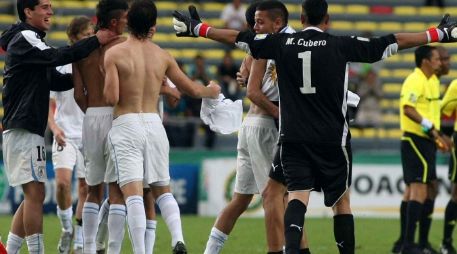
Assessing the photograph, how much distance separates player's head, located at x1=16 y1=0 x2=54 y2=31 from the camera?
10195mm

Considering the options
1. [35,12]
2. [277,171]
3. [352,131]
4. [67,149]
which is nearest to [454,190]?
[277,171]

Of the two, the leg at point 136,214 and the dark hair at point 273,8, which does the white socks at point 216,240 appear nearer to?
the leg at point 136,214

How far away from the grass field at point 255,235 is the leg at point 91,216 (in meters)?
2.15

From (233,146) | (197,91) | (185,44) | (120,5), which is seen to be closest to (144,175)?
(197,91)

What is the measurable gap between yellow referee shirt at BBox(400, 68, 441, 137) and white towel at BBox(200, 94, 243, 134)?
3725 millimetres

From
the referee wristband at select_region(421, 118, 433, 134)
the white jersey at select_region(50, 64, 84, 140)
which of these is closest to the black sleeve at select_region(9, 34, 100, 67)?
the white jersey at select_region(50, 64, 84, 140)

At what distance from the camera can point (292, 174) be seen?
9.64 metres

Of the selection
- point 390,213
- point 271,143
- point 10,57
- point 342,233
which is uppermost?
point 10,57

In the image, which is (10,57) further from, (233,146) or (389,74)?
(389,74)

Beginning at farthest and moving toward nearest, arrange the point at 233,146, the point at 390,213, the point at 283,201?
the point at 233,146 < the point at 390,213 < the point at 283,201

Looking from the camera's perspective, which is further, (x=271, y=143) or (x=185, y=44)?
(x=185, y=44)

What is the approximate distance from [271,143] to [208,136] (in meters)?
10.7

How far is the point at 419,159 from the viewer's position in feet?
44.7

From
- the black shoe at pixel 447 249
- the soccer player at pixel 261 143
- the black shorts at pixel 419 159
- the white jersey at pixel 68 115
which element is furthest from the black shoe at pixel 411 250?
the white jersey at pixel 68 115
